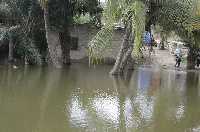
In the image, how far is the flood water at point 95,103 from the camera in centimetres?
549

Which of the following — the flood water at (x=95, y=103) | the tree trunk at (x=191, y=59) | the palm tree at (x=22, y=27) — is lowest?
the flood water at (x=95, y=103)

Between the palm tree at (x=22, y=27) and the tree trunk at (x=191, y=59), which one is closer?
the palm tree at (x=22, y=27)

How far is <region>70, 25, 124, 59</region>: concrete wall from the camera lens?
53.3ft

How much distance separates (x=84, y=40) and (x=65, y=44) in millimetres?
2104

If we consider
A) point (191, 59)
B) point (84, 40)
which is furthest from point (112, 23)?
point (191, 59)

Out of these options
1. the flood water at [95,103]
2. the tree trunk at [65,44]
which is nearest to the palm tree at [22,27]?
Answer: the tree trunk at [65,44]

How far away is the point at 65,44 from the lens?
48.1ft

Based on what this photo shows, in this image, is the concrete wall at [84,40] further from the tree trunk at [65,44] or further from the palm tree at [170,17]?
the palm tree at [170,17]

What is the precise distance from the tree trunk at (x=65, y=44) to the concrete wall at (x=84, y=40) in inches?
59.7

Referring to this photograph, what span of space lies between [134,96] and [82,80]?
2.83m

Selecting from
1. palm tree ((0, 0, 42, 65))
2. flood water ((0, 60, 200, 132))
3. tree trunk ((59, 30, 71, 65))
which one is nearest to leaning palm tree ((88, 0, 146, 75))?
flood water ((0, 60, 200, 132))

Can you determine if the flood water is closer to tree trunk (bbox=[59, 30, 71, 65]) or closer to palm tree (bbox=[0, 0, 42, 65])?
palm tree (bbox=[0, 0, 42, 65])

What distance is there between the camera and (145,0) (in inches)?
399

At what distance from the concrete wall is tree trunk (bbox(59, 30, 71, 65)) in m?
1.52
